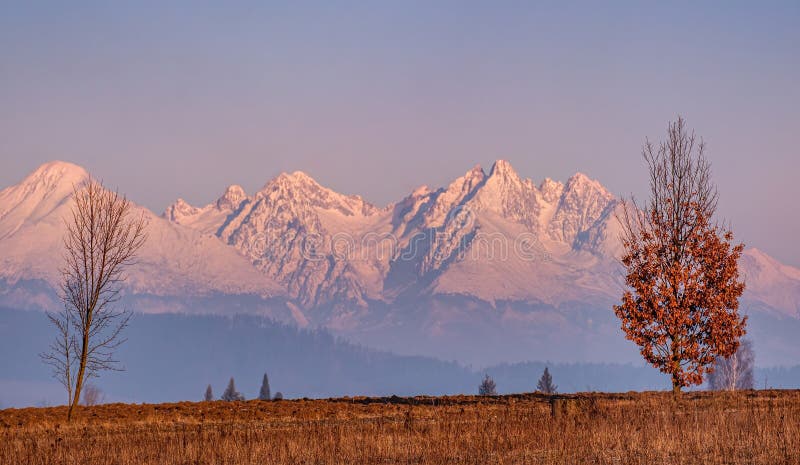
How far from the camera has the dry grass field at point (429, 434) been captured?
91.6ft

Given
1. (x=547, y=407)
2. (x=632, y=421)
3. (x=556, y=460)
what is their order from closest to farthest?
(x=556, y=460), (x=632, y=421), (x=547, y=407)

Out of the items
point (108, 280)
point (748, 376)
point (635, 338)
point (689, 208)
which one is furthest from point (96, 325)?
point (748, 376)

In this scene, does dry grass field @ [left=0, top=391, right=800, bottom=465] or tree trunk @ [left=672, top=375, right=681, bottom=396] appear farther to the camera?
tree trunk @ [left=672, top=375, right=681, bottom=396]

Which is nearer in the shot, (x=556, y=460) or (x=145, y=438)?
(x=556, y=460)

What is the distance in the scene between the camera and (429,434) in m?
31.5

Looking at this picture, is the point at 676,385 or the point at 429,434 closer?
the point at 429,434

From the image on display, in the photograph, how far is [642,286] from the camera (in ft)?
140

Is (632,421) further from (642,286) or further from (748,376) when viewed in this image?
(748,376)

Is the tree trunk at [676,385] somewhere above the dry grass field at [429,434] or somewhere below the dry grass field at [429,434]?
above

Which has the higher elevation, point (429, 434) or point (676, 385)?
point (676, 385)

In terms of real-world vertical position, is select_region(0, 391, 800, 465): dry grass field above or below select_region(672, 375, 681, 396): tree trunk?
below

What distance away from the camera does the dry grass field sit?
27.9 meters

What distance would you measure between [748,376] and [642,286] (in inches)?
6293

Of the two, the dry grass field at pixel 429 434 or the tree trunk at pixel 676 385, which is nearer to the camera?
the dry grass field at pixel 429 434
